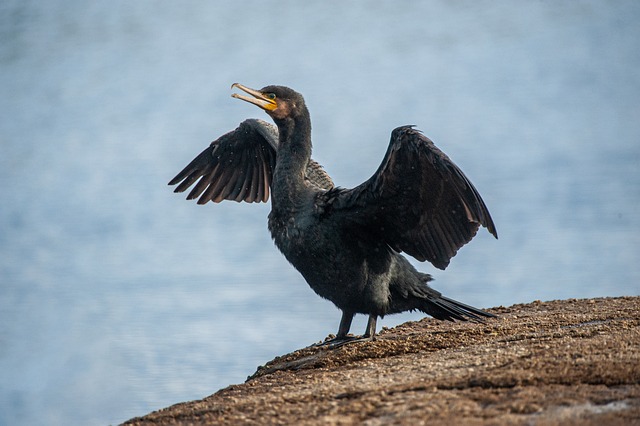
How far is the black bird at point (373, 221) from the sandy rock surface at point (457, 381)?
267 millimetres

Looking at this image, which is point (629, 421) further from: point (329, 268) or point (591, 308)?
point (591, 308)

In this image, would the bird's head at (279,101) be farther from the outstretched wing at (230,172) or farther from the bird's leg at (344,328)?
the bird's leg at (344,328)

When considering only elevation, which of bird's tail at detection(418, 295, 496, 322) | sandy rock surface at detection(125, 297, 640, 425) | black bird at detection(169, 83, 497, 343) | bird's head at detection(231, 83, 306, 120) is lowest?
sandy rock surface at detection(125, 297, 640, 425)

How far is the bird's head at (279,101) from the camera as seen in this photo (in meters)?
5.35

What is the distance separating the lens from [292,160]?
525cm

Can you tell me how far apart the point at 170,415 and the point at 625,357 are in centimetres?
193

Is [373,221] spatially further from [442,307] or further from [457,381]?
[457,381]

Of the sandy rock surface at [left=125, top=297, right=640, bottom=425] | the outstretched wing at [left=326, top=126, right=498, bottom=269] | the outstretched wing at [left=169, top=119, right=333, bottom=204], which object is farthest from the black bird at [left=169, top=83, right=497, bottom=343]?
the outstretched wing at [left=169, top=119, right=333, bottom=204]

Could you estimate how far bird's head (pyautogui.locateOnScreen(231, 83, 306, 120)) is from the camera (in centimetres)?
535

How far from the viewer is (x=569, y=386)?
3256 mm

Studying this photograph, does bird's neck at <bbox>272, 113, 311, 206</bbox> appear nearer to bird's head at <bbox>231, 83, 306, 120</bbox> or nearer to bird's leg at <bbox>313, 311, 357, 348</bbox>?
bird's head at <bbox>231, 83, 306, 120</bbox>

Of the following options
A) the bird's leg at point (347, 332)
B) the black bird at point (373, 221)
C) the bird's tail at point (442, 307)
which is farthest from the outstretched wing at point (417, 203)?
the bird's leg at point (347, 332)

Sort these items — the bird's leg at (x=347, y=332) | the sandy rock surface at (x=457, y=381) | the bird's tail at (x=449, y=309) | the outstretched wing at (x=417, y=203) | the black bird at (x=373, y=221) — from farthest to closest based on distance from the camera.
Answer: the bird's tail at (x=449, y=309) → the bird's leg at (x=347, y=332) → the black bird at (x=373, y=221) → the outstretched wing at (x=417, y=203) → the sandy rock surface at (x=457, y=381)

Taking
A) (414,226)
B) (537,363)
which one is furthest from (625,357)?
(414,226)
